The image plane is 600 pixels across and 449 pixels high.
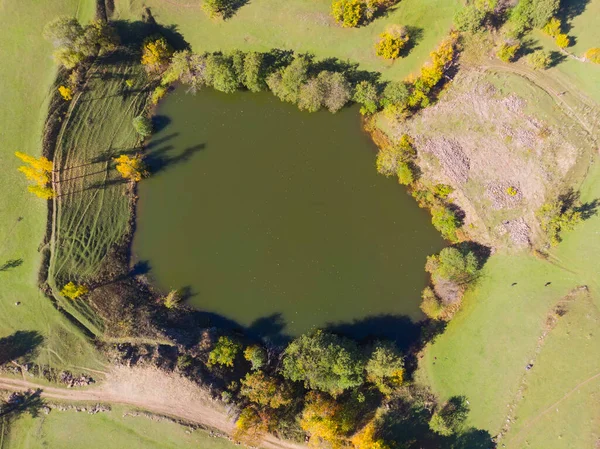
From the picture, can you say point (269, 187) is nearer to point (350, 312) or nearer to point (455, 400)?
point (350, 312)

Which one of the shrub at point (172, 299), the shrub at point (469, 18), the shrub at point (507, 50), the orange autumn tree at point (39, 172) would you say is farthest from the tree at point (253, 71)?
the shrub at point (507, 50)

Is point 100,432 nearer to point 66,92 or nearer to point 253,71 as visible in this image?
point 66,92

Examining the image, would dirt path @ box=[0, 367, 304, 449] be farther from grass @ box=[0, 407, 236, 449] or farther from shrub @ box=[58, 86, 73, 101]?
shrub @ box=[58, 86, 73, 101]

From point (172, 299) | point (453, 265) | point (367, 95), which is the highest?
point (367, 95)

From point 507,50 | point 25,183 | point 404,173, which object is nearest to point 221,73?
point 404,173

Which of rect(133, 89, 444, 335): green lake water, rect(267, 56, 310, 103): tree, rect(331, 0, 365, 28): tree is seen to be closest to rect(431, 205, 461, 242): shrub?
rect(133, 89, 444, 335): green lake water
